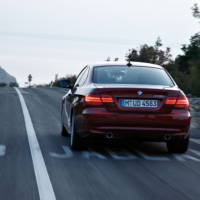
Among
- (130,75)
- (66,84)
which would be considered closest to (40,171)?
(130,75)

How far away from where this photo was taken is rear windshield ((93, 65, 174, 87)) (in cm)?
1116

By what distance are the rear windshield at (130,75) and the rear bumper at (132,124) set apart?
29.1 inches

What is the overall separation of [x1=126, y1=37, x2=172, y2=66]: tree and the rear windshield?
61457 mm

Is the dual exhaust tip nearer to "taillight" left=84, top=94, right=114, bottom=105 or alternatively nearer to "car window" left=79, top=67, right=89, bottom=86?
"taillight" left=84, top=94, right=114, bottom=105

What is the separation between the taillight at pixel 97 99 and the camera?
34.5 ft

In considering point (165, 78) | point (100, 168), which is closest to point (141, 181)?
point (100, 168)

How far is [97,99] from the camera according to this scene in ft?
34.8

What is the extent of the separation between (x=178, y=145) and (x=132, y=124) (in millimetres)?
1164

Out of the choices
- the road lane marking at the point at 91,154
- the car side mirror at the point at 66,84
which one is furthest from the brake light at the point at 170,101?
the car side mirror at the point at 66,84

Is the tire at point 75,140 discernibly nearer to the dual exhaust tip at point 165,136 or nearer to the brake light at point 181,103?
the dual exhaust tip at point 165,136

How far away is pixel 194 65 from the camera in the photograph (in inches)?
1575

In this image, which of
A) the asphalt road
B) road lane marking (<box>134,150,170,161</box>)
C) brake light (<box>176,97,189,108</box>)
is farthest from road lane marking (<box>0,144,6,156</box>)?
brake light (<box>176,97,189,108</box>)

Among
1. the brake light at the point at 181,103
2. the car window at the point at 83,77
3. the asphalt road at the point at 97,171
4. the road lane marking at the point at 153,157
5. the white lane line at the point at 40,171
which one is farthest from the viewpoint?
the car window at the point at 83,77

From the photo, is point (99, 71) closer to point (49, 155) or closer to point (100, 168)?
point (49, 155)
